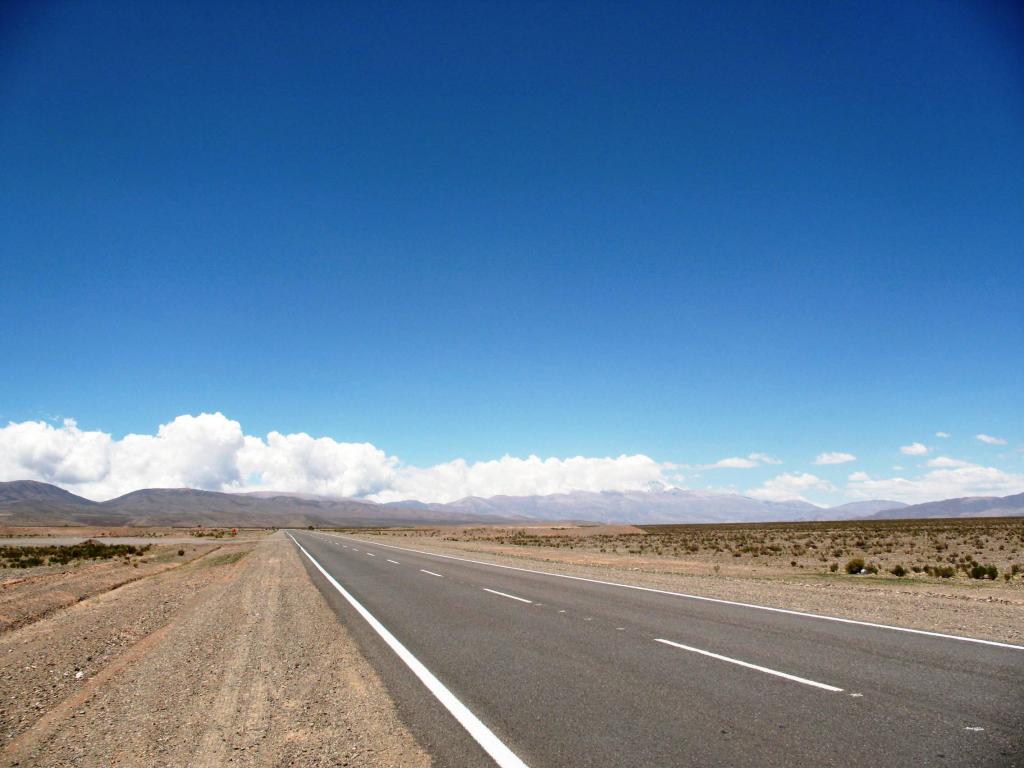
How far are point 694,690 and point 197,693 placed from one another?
233 inches

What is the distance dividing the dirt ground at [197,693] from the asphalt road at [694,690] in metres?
0.52

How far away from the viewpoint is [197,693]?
7.01 metres

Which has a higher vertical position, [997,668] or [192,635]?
[997,668]

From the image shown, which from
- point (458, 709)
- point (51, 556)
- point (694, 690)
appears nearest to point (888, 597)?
point (694, 690)

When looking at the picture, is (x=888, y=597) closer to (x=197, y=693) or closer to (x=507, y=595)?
(x=507, y=595)

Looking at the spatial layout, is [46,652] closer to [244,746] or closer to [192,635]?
[192,635]

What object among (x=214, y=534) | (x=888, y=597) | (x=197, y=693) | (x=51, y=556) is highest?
(x=197, y=693)

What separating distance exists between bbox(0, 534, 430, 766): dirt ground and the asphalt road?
516mm

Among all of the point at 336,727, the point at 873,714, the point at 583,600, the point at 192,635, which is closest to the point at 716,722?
the point at 873,714

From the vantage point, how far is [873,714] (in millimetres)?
5441

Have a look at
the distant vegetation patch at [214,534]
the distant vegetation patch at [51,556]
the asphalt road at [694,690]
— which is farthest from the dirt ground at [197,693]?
the distant vegetation patch at [214,534]

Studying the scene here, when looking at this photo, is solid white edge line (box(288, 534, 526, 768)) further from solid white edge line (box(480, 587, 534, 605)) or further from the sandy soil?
the sandy soil

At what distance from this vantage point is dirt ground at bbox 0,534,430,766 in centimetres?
521

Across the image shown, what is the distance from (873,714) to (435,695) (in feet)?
14.5
